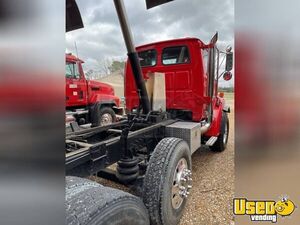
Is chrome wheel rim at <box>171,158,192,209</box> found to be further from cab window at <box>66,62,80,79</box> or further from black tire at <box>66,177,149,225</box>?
cab window at <box>66,62,80,79</box>

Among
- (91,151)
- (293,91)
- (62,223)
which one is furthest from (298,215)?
(91,151)

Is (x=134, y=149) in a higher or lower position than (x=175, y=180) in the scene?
higher

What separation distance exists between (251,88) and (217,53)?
380 cm

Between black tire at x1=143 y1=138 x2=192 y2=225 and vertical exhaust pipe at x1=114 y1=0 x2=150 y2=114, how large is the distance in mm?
1056

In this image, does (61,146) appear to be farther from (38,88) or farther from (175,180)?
(175,180)

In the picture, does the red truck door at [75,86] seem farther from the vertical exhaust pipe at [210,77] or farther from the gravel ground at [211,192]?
the vertical exhaust pipe at [210,77]

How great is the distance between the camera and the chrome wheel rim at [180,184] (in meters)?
2.40

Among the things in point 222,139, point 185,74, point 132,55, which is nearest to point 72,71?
point 185,74

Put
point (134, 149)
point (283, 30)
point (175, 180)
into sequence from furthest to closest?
1. point (134, 149)
2. point (175, 180)
3. point (283, 30)

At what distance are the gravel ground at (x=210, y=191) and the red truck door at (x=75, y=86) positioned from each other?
433 centimetres

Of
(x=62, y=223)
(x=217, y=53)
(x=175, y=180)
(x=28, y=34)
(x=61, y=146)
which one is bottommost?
(x=175, y=180)

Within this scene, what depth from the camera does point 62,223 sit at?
0.63 meters

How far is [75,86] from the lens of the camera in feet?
24.1

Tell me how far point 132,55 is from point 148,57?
61.8 inches
